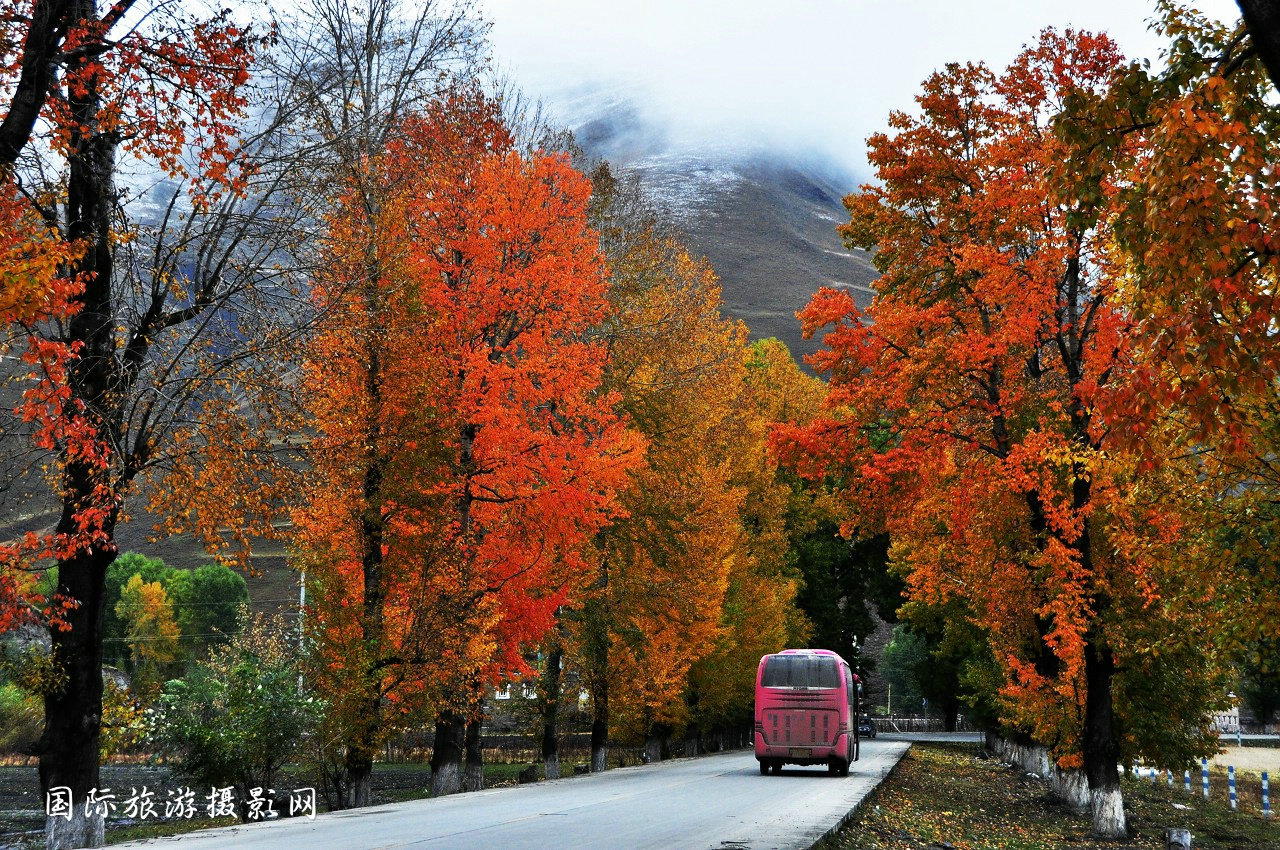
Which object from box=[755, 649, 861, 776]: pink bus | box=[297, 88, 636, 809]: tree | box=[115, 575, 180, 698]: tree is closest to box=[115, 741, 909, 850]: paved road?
box=[297, 88, 636, 809]: tree

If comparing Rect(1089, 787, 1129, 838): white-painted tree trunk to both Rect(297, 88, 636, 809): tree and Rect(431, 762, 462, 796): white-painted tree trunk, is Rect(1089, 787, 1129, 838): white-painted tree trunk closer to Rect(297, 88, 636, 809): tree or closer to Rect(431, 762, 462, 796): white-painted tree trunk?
Rect(297, 88, 636, 809): tree

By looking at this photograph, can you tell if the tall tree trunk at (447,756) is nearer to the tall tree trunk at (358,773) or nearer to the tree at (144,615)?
the tall tree trunk at (358,773)

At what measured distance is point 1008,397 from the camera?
21344 mm

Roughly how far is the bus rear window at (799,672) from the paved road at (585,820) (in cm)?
568

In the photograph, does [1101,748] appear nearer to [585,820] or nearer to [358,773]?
[585,820]

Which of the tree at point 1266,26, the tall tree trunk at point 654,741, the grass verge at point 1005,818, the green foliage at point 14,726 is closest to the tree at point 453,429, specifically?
the grass verge at point 1005,818

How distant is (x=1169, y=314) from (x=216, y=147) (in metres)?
9.35

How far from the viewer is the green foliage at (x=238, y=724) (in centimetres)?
1833

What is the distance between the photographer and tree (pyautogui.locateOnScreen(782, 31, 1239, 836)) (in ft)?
64.6

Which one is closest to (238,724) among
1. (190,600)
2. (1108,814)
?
(1108,814)

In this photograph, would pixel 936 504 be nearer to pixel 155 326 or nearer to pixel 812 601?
pixel 155 326

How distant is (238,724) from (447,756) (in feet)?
19.4

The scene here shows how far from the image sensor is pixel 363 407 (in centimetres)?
2078

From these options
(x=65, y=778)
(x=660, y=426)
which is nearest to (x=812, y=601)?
(x=660, y=426)
